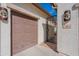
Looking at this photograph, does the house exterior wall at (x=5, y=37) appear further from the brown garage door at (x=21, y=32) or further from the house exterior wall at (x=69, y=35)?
the house exterior wall at (x=69, y=35)

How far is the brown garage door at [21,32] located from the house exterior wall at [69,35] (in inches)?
88.1

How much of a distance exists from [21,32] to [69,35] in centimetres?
284

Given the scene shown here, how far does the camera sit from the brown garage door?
20.1 feet

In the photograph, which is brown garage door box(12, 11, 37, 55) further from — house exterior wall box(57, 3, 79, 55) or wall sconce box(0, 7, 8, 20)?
house exterior wall box(57, 3, 79, 55)

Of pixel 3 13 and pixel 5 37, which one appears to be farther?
pixel 5 37

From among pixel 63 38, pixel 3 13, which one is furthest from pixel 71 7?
pixel 3 13

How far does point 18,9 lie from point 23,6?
74 cm

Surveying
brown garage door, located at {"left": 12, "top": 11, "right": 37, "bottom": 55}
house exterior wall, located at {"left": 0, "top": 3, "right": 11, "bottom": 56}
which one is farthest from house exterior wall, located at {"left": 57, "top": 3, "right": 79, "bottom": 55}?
house exterior wall, located at {"left": 0, "top": 3, "right": 11, "bottom": 56}

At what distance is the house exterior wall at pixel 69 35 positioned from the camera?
561 centimetres

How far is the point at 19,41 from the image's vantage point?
6.68m

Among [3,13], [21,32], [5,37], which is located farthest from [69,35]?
[3,13]

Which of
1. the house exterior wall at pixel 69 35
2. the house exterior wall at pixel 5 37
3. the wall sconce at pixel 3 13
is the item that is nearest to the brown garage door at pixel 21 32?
the house exterior wall at pixel 5 37

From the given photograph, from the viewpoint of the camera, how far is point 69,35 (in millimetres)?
5980

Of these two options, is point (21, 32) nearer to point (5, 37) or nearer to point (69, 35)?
point (5, 37)
